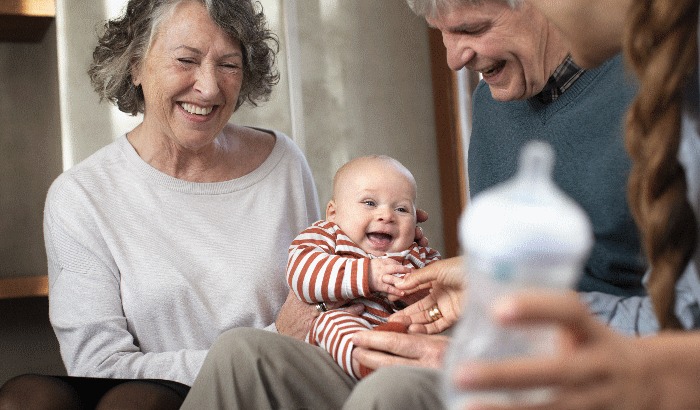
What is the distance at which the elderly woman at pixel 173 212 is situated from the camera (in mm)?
2145

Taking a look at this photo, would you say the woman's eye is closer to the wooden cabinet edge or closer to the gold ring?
the wooden cabinet edge

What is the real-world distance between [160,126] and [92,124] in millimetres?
673

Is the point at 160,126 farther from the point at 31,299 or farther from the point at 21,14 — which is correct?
A: the point at 31,299

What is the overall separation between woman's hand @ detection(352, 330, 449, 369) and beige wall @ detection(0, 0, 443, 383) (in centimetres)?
165

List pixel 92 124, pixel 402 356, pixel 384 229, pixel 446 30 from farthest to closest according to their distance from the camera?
pixel 92 124, pixel 384 229, pixel 446 30, pixel 402 356

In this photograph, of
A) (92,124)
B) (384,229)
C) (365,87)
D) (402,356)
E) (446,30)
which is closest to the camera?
(402,356)

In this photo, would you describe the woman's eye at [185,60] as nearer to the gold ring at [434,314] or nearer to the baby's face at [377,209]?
the baby's face at [377,209]

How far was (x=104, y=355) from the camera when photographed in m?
2.08

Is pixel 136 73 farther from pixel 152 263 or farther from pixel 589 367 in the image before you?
pixel 589 367

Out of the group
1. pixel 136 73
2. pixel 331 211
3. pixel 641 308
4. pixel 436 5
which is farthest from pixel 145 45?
pixel 641 308

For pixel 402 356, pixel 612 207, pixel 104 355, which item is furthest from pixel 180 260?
pixel 612 207

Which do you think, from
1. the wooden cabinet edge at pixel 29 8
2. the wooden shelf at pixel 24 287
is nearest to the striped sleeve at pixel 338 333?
the wooden shelf at pixel 24 287

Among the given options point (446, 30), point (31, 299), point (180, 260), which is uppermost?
point (446, 30)

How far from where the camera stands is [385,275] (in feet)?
5.95
